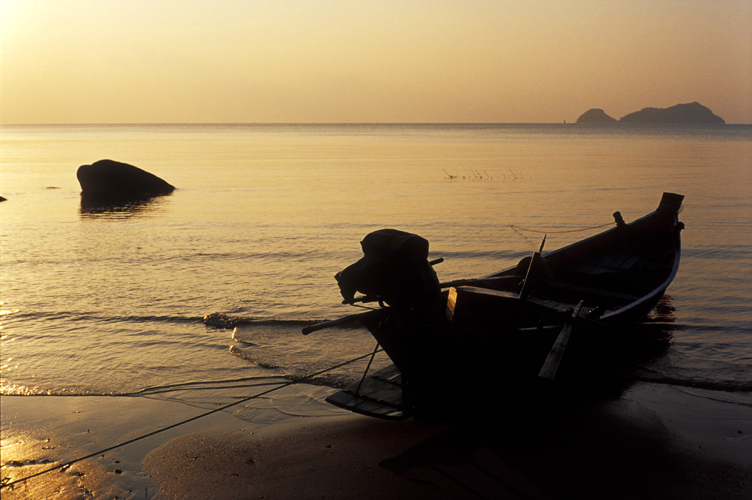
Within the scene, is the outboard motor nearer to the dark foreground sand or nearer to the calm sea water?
the dark foreground sand

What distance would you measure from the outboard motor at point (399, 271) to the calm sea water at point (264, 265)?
9.71ft

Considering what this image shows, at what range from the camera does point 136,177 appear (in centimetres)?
Result: 3600

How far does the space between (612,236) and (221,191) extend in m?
26.7

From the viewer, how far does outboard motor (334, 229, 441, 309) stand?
6.82m

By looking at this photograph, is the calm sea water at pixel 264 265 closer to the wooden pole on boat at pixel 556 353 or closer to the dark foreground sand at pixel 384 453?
the dark foreground sand at pixel 384 453

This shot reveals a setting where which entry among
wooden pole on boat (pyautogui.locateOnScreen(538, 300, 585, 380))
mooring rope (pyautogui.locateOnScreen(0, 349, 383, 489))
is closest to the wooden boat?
wooden pole on boat (pyautogui.locateOnScreen(538, 300, 585, 380))

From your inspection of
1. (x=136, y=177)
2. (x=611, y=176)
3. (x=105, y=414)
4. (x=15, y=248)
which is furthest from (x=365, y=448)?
(x=611, y=176)

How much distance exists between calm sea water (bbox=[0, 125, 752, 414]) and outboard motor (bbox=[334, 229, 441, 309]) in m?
2.96

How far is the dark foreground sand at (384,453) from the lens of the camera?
6.09 metres

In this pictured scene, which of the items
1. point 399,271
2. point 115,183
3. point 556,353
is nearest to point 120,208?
point 115,183

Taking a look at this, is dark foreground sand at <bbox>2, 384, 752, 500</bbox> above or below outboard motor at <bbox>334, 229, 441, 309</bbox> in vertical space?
below

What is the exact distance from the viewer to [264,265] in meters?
17.5

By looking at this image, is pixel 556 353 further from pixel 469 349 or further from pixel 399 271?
pixel 399 271

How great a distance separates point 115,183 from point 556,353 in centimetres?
3436
